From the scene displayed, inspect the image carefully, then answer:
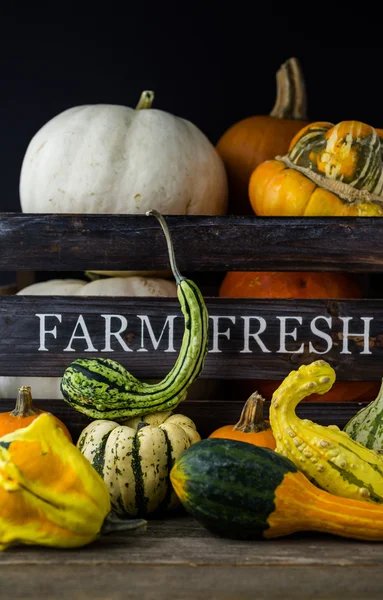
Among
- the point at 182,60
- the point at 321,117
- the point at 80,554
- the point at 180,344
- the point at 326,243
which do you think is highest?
the point at 182,60

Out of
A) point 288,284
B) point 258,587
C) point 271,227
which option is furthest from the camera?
point 288,284

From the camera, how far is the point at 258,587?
94cm

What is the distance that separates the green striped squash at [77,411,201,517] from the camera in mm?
1175

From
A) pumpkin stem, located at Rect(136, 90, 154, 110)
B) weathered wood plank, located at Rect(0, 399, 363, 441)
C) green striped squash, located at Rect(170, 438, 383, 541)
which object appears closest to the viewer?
green striped squash, located at Rect(170, 438, 383, 541)

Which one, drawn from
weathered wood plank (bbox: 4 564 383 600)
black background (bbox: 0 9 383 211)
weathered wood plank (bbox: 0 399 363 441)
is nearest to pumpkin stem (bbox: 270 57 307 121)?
black background (bbox: 0 9 383 211)

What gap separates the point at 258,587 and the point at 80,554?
0.79 ft

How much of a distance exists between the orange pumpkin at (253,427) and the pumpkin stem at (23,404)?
0.33m

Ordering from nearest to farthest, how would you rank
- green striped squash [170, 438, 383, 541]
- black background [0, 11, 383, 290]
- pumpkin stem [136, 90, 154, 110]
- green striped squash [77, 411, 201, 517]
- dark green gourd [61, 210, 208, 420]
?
green striped squash [170, 438, 383, 541], green striped squash [77, 411, 201, 517], dark green gourd [61, 210, 208, 420], pumpkin stem [136, 90, 154, 110], black background [0, 11, 383, 290]

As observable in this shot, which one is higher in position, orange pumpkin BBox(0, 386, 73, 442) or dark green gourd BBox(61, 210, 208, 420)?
dark green gourd BBox(61, 210, 208, 420)

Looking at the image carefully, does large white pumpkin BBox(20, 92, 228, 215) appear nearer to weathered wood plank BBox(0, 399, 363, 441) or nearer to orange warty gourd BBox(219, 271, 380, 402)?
orange warty gourd BBox(219, 271, 380, 402)

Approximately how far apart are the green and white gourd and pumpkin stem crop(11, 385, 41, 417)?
54 centimetres

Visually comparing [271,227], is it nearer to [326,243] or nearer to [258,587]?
[326,243]

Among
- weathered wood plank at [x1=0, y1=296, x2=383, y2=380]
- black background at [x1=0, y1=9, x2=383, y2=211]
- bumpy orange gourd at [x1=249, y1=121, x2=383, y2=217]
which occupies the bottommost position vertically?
weathered wood plank at [x1=0, y1=296, x2=383, y2=380]

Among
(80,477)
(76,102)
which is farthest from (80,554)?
(76,102)
